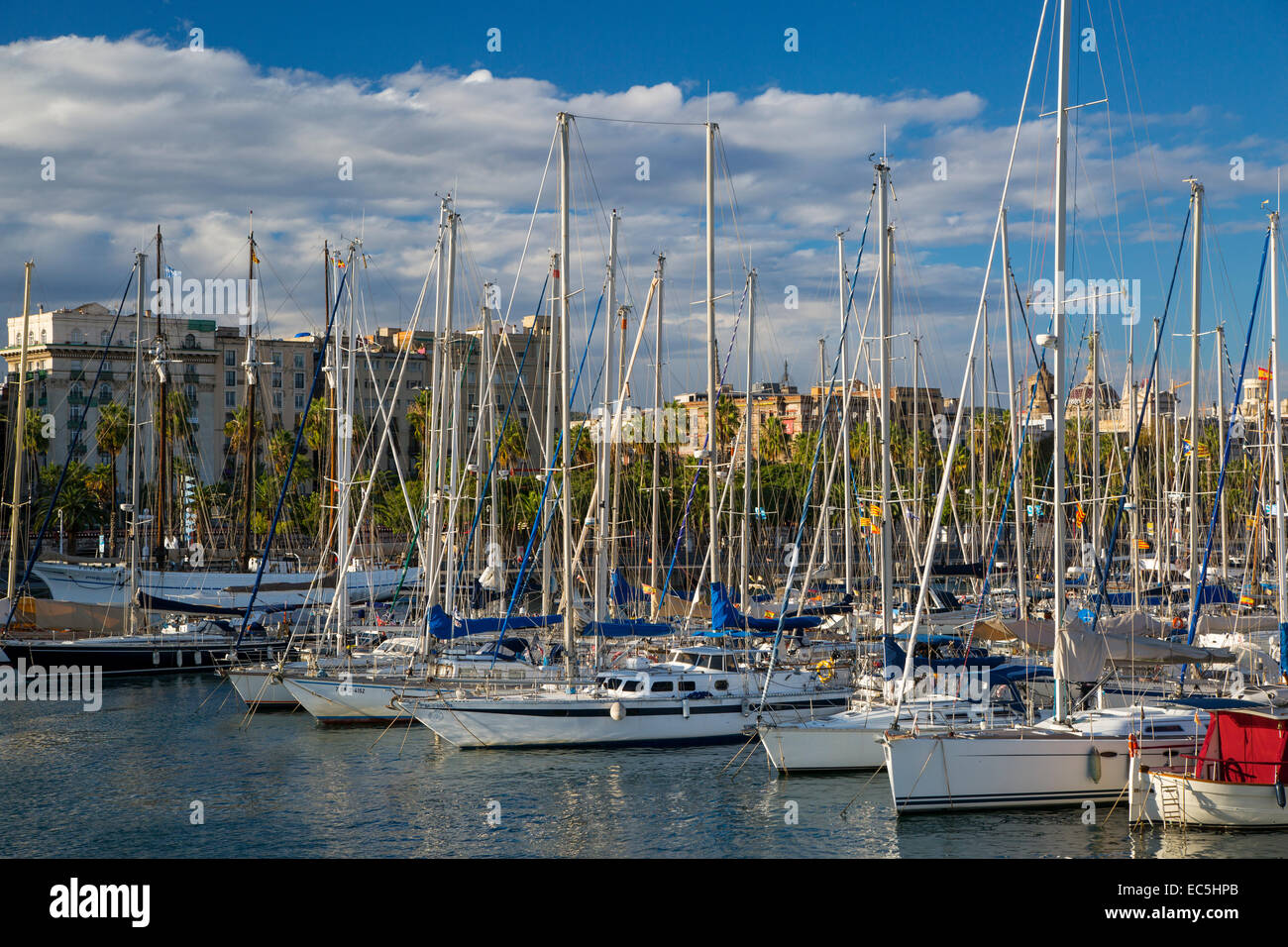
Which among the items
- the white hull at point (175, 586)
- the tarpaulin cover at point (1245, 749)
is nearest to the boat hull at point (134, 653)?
the white hull at point (175, 586)

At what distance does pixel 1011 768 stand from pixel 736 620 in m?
12.6

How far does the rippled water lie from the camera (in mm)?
24594

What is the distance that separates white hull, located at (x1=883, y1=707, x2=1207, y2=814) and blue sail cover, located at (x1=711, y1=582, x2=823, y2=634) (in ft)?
34.2

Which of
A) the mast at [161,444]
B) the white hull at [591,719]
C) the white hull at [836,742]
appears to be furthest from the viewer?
the mast at [161,444]

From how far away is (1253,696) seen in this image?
3050 centimetres

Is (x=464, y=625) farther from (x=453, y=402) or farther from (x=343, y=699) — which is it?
(x=453, y=402)

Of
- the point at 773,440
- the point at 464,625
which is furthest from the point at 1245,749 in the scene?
the point at 773,440

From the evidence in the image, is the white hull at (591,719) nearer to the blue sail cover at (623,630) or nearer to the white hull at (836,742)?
the white hull at (836,742)

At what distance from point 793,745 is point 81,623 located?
37.4 metres

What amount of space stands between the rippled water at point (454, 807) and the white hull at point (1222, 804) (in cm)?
32

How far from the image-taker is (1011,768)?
85.0ft

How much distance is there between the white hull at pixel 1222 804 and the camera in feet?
79.2
